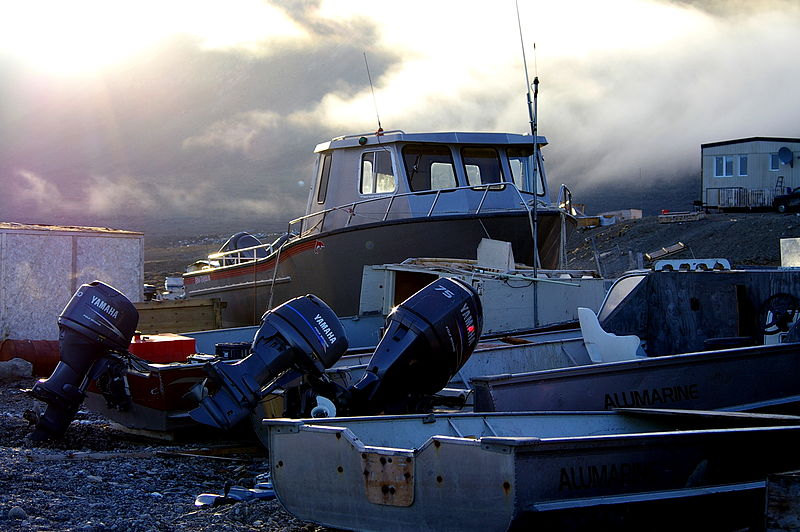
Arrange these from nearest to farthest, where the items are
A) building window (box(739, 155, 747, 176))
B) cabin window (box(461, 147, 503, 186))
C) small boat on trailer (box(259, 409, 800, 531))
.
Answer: small boat on trailer (box(259, 409, 800, 531)), cabin window (box(461, 147, 503, 186)), building window (box(739, 155, 747, 176))

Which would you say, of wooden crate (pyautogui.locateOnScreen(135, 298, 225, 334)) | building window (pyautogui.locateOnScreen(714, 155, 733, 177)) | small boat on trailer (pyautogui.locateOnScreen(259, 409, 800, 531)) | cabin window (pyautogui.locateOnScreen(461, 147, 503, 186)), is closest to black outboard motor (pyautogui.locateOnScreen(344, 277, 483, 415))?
small boat on trailer (pyautogui.locateOnScreen(259, 409, 800, 531))

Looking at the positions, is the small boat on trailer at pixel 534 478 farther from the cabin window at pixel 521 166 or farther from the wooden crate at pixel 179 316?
the cabin window at pixel 521 166

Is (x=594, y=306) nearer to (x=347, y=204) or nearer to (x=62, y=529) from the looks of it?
(x=347, y=204)

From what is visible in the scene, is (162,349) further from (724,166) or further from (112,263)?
(724,166)

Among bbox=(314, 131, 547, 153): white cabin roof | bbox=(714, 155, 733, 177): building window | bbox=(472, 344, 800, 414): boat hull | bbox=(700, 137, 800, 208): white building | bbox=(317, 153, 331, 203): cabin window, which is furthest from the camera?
bbox=(714, 155, 733, 177): building window

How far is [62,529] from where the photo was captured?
467cm

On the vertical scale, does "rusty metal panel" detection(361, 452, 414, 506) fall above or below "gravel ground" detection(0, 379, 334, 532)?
above

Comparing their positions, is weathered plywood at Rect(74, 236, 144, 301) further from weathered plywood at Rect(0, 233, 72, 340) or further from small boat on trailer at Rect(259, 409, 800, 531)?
small boat on trailer at Rect(259, 409, 800, 531)

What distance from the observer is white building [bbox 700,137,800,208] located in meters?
45.1

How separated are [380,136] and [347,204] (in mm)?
1119

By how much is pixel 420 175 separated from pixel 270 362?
7756mm

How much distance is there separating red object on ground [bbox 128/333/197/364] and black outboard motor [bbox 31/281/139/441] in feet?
3.62

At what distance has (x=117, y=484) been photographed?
5879 millimetres

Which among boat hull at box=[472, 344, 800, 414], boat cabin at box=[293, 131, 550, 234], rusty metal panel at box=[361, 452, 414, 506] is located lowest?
rusty metal panel at box=[361, 452, 414, 506]
